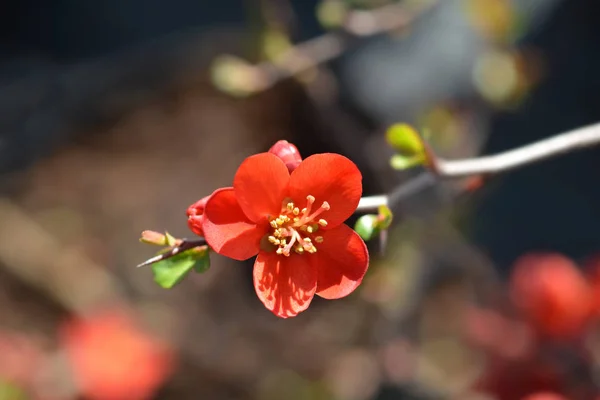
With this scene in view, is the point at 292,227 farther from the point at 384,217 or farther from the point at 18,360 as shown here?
the point at 18,360

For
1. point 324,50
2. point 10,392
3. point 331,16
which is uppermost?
point 331,16

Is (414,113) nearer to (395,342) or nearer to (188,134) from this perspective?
(395,342)

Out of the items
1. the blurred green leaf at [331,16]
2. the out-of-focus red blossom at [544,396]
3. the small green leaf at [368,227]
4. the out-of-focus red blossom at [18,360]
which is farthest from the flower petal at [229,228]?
the out-of-focus red blossom at [18,360]

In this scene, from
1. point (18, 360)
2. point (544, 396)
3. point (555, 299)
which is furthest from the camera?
point (18, 360)

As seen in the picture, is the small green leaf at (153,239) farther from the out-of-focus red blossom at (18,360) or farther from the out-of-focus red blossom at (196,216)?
the out-of-focus red blossom at (18,360)

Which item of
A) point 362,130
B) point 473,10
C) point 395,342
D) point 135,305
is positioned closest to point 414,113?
point 362,130

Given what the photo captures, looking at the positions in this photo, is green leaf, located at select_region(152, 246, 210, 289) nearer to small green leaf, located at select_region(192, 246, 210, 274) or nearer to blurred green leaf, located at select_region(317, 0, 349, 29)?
small green leaf, located at select_region(192, 246, 210, 274)

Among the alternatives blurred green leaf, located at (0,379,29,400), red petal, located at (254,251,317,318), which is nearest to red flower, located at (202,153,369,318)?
red petal, located at (254,251,317,318)

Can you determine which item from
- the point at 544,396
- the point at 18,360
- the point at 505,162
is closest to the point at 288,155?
the point at 505,162
